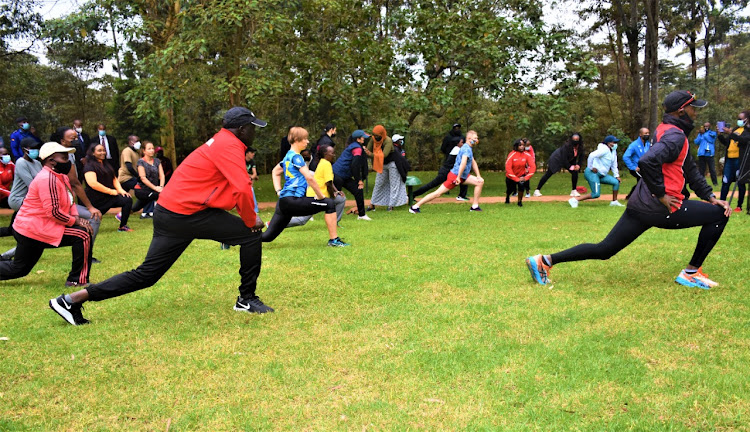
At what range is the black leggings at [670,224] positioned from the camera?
19.9 feet

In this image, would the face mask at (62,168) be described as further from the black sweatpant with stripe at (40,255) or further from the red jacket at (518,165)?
the red jacket at (518,165)

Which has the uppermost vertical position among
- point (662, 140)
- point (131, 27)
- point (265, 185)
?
point (131, 27)

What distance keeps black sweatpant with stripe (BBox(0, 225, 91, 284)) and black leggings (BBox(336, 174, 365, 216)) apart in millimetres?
6535

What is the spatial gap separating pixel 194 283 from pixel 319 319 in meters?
2.28

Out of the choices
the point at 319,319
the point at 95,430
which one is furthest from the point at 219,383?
the point at 319,319

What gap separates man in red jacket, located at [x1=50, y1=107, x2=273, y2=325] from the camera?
5.30m

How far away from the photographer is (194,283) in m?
7.29

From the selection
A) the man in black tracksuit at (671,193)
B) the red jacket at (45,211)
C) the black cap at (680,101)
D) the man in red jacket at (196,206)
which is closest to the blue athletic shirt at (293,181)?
the red jacket at (45,211)

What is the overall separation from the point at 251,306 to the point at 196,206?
1.15 m

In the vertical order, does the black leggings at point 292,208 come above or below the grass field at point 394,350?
above

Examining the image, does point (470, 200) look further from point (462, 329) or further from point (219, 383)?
point (219, 383)

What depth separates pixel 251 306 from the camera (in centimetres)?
591

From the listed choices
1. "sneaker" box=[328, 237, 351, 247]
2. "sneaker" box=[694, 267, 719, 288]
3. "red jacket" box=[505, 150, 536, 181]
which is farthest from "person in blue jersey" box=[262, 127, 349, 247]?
"red jacket" box=[505, 150, 536, 181]

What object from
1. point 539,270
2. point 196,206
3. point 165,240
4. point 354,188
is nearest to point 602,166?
point 354,188
